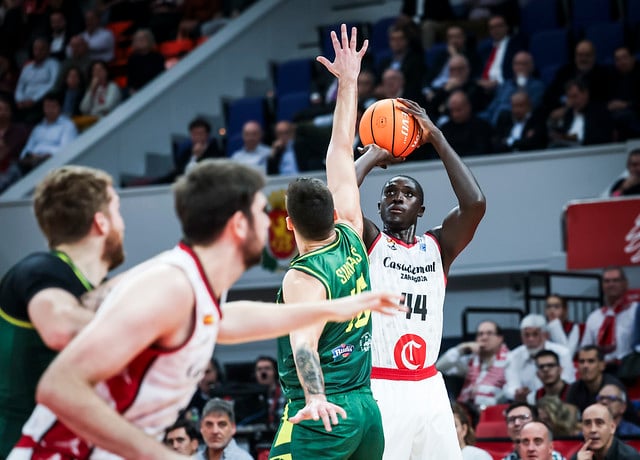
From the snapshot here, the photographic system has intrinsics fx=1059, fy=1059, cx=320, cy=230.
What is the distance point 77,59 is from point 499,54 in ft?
23.5

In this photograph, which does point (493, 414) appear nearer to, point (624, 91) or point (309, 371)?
point (624, 91)

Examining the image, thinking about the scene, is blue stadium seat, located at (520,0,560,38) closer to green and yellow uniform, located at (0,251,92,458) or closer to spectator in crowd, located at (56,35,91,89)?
spectator in crowd, located at (56,35,91,89)

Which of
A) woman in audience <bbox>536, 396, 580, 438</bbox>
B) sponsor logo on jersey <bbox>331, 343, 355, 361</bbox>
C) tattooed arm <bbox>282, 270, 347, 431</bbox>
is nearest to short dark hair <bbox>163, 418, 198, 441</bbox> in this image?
woman in audience <bbox>536, 396, 580, 438</bbox>

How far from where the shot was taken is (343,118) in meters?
5.65

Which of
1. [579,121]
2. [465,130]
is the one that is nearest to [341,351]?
[465,130]

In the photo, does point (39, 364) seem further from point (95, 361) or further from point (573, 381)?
point (573, 381)

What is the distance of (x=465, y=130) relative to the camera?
41.7 ft

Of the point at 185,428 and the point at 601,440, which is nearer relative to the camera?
the point at 601,440

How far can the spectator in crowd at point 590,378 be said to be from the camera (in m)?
9.57

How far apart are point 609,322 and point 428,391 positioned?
5.52 m

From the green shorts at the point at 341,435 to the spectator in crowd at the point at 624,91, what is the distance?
815cm

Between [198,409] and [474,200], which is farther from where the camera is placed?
[198,409]

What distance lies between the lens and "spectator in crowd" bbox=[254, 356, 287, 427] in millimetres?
10680

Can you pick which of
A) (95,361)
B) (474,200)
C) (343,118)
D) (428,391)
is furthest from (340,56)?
(95,361)
